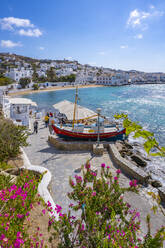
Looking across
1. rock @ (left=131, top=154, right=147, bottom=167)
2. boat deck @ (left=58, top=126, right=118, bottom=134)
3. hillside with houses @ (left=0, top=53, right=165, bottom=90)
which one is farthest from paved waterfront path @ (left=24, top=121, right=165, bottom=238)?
hillside with houses @ (left=0, top=53, right=165, bottom=90)

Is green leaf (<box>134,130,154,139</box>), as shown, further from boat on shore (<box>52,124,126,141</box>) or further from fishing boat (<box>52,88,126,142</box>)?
boat on shore (<box>52,124,126,141</box>)

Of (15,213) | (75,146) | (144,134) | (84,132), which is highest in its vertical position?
(144,134)

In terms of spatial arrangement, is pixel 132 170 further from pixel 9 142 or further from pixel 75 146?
pixel 9 142

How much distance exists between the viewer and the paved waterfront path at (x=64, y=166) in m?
4.99

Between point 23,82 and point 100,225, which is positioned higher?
point 23,82

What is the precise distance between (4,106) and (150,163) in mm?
13291

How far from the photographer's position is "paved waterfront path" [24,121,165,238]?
499cm

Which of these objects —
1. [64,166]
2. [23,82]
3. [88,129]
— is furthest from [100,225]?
[23,82]

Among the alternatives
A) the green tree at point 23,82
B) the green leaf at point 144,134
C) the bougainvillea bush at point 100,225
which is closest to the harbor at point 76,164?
the bougainvillea bush at point 100,225

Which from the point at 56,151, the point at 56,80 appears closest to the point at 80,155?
the point at 56,151

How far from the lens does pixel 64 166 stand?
7453mm

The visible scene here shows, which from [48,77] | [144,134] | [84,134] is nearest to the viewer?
[144,134]

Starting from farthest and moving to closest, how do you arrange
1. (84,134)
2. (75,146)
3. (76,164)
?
(84,134) < (75,146) < (76,164)

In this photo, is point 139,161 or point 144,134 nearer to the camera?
point 144,134
